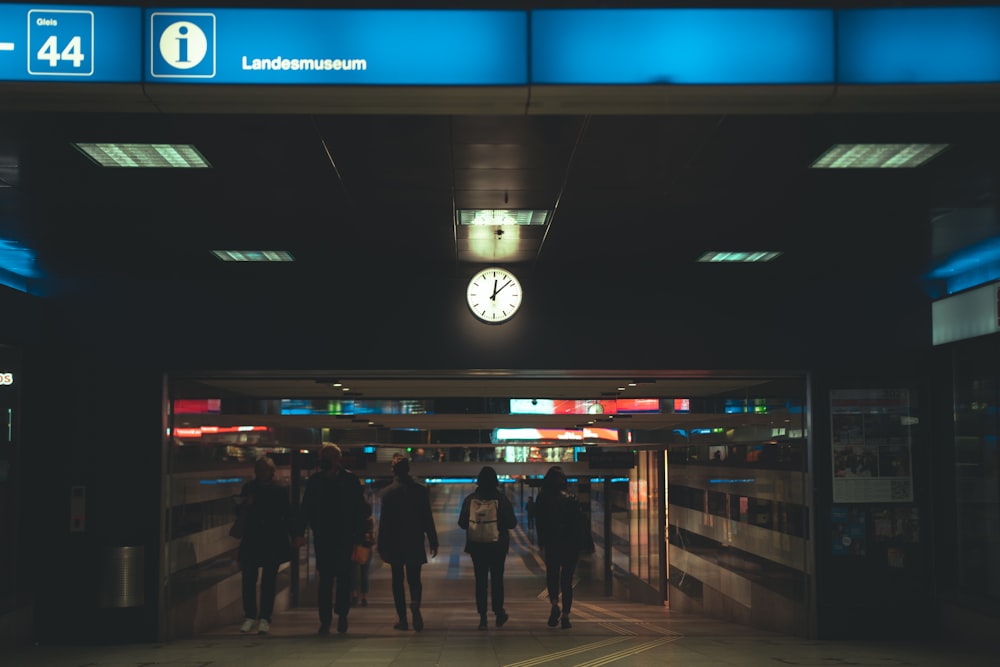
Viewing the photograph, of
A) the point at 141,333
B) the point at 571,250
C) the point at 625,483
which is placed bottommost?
the point at 625,483

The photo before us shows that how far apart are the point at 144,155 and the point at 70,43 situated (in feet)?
5.05

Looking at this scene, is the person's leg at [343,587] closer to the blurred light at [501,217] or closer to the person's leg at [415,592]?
the person's leg at [415,592]

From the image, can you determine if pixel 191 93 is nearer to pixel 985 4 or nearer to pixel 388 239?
pixel 985 4

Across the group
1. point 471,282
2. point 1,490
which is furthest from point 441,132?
point 1,490

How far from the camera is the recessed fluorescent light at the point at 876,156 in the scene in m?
5.78

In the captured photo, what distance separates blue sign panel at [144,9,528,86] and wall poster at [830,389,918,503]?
6.13 metres

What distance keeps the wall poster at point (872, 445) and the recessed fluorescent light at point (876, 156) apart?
3727mm

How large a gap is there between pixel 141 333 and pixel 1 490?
179 centimetres

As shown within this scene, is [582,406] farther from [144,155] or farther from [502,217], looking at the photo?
[144,155]

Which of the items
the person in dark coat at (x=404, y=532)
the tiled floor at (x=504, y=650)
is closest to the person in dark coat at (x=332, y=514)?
the person in dark coat at (x=404, y=532)

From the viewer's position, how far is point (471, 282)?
31.0 ft

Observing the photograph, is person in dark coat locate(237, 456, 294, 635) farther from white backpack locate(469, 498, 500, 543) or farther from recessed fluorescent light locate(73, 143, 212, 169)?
recessed fluorescent light locate(73, 143, 212, 169)

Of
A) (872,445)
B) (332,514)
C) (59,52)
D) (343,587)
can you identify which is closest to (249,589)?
(343,587)

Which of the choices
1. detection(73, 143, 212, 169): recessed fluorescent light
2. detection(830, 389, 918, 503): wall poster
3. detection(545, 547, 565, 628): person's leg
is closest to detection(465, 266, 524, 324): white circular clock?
detection(545, 547, 565, 628): person's leg
